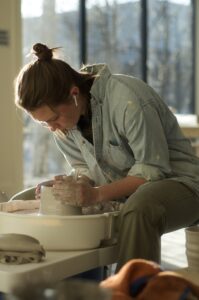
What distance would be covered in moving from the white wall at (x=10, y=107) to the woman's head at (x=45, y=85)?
296cm

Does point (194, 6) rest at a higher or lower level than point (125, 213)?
higher

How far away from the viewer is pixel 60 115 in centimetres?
185

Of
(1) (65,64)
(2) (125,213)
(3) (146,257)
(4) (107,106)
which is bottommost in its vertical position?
(3) (146,257)

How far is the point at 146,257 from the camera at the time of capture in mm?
1589

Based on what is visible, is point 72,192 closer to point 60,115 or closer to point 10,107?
point 60,115

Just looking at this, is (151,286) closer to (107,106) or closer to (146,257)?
(146,257)

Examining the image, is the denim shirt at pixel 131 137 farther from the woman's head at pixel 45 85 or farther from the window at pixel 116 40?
the window at pixel 116 40

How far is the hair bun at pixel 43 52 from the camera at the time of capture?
5.95ft

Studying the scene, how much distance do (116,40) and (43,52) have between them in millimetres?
4288

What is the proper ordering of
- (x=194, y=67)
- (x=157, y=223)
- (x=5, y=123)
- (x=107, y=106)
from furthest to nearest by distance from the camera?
(x=194, y=67)
(x=5, y=123)
(x=107, y=106)
(x=157, y=223)

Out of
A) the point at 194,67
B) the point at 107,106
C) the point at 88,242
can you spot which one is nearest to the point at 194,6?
the point at 194,67

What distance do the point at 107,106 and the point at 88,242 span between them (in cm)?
51

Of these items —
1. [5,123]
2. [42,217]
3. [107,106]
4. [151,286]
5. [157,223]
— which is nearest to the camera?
[151,286]

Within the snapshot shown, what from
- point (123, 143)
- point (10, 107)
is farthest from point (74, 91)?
point (10, 107)
